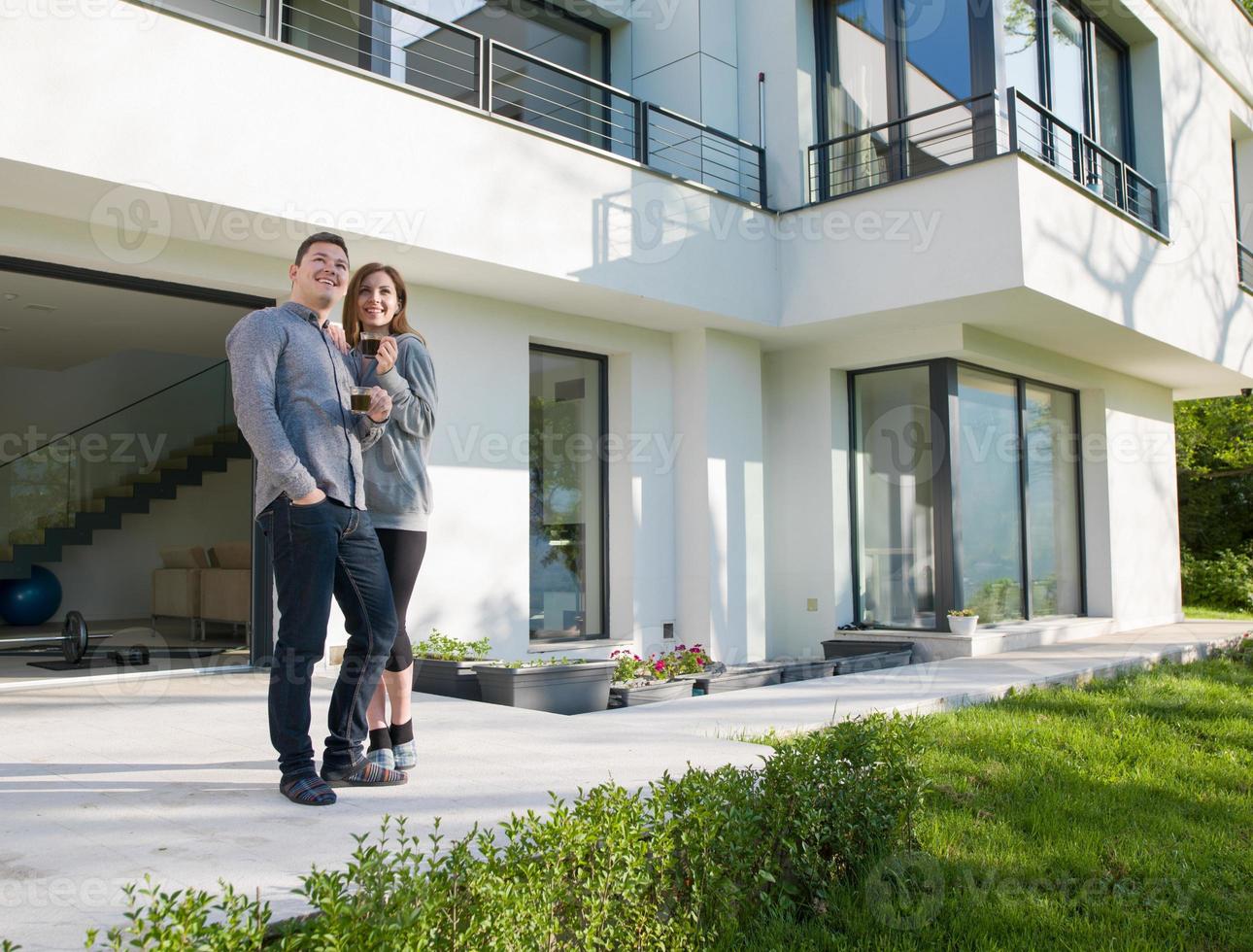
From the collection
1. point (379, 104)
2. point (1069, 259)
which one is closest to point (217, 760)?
point (379, 104)

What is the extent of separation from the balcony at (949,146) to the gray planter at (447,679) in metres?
4.98

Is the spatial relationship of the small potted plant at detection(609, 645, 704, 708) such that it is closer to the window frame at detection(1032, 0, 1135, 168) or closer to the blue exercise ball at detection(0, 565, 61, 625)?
the window frame at detection(1032, 0, 1135, 168)

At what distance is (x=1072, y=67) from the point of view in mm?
9734

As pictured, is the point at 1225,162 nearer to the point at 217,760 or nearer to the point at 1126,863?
the point at 1126,863

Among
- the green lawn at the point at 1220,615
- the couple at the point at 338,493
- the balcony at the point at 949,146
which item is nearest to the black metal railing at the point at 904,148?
the balcony at the point at 949,146

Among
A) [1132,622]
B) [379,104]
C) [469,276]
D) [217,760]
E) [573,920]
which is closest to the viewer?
[573,920]

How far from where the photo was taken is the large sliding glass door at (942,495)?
8.98 meters

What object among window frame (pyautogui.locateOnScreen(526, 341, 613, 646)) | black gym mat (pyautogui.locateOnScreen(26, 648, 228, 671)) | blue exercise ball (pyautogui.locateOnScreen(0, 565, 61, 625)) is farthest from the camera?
blue exercise ball (pyautogui.locateOnScreen(0, 565, 61, 625))

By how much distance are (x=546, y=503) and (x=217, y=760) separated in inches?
186

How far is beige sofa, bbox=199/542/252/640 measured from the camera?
911cm

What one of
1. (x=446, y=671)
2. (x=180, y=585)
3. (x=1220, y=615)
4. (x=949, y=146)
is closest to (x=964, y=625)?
(x=949, y=146)

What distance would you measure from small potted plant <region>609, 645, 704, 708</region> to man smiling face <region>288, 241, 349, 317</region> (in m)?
3.69

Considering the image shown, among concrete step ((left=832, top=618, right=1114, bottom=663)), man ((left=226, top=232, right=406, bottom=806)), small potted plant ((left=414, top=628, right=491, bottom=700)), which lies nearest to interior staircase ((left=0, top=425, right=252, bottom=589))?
small potted plant ((left=414, top=628, right=491, bottom=700))

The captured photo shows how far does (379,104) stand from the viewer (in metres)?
6.06
